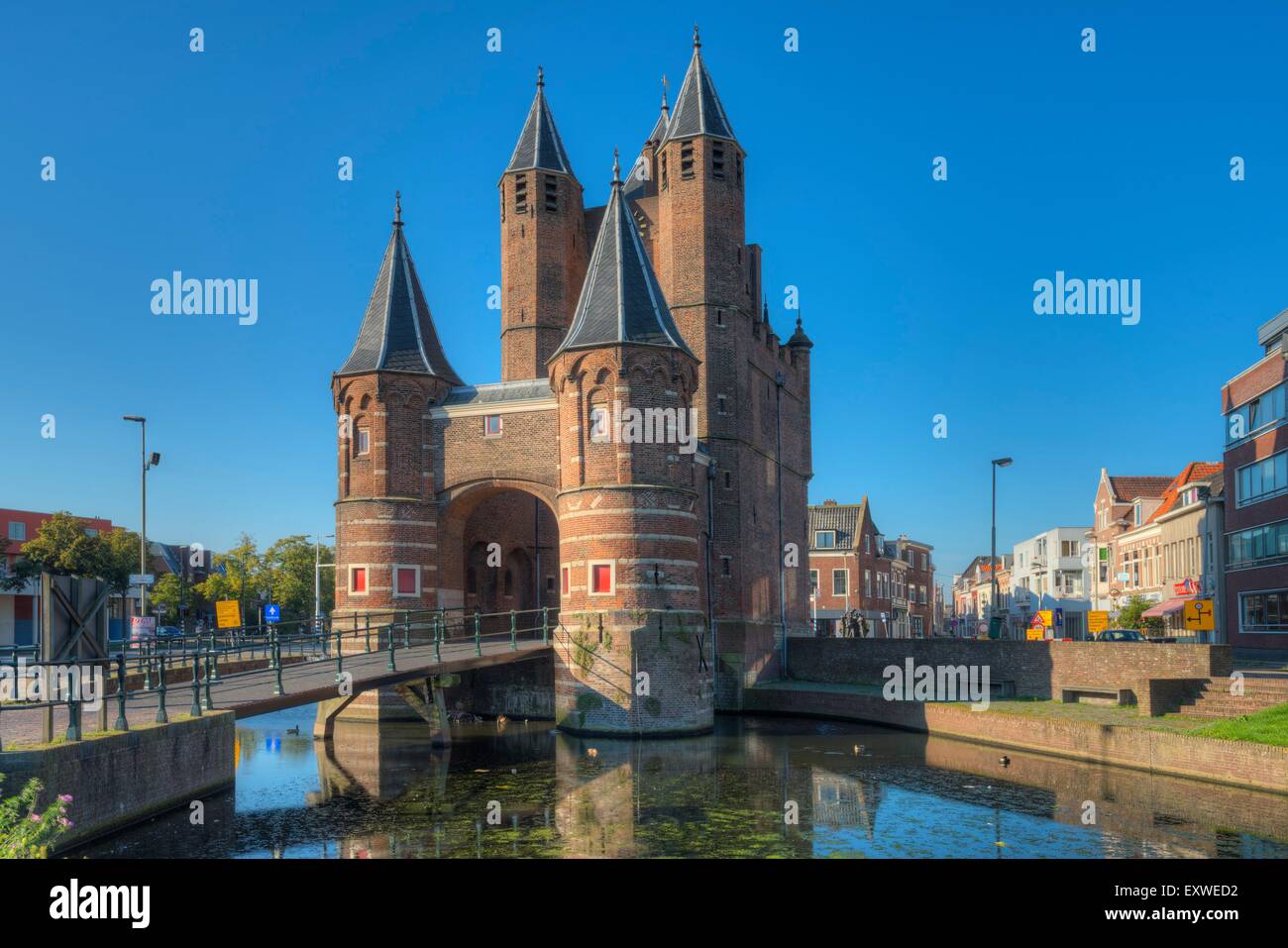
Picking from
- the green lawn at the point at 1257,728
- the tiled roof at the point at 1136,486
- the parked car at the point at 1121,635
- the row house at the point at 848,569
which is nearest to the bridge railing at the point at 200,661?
the green lawn at the point at 1257,728

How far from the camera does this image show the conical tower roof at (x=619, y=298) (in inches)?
1182

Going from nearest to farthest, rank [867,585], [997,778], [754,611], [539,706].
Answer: [997,778] → [539,706] → [754,611] → [867,585]

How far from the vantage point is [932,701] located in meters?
29.1

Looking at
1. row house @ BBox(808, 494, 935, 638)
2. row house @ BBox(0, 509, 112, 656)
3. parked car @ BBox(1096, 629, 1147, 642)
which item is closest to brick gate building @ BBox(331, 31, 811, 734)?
parked car @ BBox(1096, 629, 1147, 642)

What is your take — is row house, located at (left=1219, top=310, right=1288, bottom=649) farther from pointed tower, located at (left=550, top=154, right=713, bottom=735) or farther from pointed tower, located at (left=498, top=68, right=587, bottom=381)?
pointed tower, located at (left=498, top=68, right=587, bottom=381)

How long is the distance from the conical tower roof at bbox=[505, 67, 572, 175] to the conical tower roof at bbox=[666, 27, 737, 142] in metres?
4.53

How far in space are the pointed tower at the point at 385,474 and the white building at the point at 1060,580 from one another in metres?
41.3

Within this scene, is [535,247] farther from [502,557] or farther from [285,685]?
[285,685]

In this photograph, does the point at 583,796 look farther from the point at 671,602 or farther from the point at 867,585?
the point at 867,585

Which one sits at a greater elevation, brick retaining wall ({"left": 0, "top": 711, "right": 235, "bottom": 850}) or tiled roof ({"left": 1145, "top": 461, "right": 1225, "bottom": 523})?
tiled roof ({"left": 1145, "top": 461, "right": 1225, "bottom": 523})

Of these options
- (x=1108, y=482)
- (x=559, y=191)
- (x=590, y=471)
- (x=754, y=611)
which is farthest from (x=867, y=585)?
(x=590, y=471)

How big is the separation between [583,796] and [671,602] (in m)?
10.4

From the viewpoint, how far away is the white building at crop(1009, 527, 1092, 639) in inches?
2616

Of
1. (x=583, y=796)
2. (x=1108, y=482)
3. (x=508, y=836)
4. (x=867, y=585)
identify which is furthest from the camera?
(x=867, y=585)
